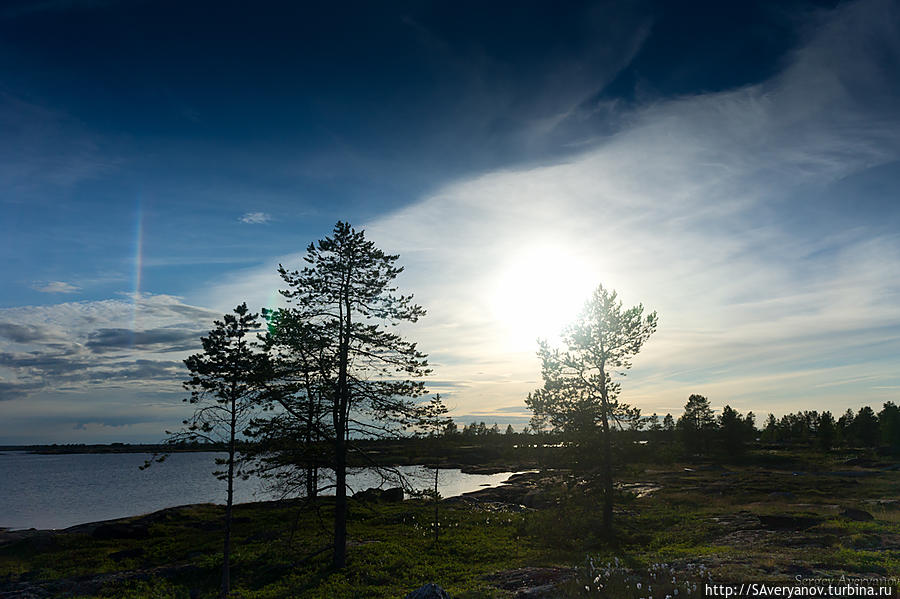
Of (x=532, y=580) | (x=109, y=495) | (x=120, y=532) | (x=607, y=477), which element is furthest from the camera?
(x=109, y=495)

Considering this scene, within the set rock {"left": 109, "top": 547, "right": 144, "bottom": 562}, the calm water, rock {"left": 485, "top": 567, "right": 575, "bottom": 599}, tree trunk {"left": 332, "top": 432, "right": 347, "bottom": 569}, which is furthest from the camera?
the calm water

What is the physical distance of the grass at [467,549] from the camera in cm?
1972

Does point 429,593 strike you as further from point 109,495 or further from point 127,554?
point 109,495

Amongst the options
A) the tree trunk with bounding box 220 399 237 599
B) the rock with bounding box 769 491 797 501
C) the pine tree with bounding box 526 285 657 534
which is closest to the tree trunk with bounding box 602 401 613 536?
the pine tree with bounding box 526 285 657 534

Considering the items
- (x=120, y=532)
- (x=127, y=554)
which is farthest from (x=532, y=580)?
(x=120, y=532)

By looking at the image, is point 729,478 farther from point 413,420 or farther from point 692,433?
point 413,420

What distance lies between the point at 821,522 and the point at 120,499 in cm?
8907

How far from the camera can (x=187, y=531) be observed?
138ft

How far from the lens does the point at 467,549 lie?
30.2 meters

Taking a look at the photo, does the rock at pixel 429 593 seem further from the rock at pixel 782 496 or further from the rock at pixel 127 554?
the rock at pixel 782 496

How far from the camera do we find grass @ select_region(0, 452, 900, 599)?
64.7 ft

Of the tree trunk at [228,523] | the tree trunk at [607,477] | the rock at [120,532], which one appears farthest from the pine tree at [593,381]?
the rock at [120,532]

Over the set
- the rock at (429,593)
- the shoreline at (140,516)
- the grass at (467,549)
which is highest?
the rock at (429,593)

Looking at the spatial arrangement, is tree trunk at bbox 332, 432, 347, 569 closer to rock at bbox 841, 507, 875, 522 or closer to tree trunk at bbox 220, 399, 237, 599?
tree trunk at bbox 220, 399, 237, 599
